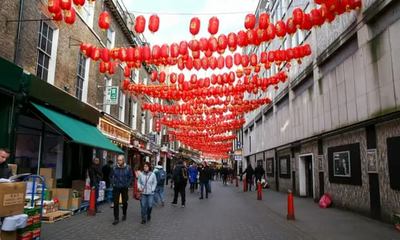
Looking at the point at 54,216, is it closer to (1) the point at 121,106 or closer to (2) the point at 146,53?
(2) the point at 146,53

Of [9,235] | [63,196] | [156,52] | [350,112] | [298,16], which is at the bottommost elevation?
[9,235]

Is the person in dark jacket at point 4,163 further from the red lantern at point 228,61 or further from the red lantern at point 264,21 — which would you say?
the red lantern at point 228,61

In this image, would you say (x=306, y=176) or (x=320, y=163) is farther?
(x=306, y=176)

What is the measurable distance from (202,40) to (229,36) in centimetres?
93

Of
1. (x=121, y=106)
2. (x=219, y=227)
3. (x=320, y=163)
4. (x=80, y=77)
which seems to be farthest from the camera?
(x=121, y=106)

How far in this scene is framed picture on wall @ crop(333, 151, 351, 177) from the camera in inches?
440

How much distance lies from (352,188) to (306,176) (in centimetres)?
565

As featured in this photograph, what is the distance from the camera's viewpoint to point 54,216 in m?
8.52

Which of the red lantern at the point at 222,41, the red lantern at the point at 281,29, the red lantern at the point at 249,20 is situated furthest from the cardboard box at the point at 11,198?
the red lantern at the point at 281,29

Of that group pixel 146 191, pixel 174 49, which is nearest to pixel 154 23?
pixel 174 49

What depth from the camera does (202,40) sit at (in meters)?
10.6

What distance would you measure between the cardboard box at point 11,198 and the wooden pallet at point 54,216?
370 cm

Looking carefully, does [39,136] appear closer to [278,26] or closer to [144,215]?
[144,215]

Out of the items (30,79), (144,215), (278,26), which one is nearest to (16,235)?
(144,215)
